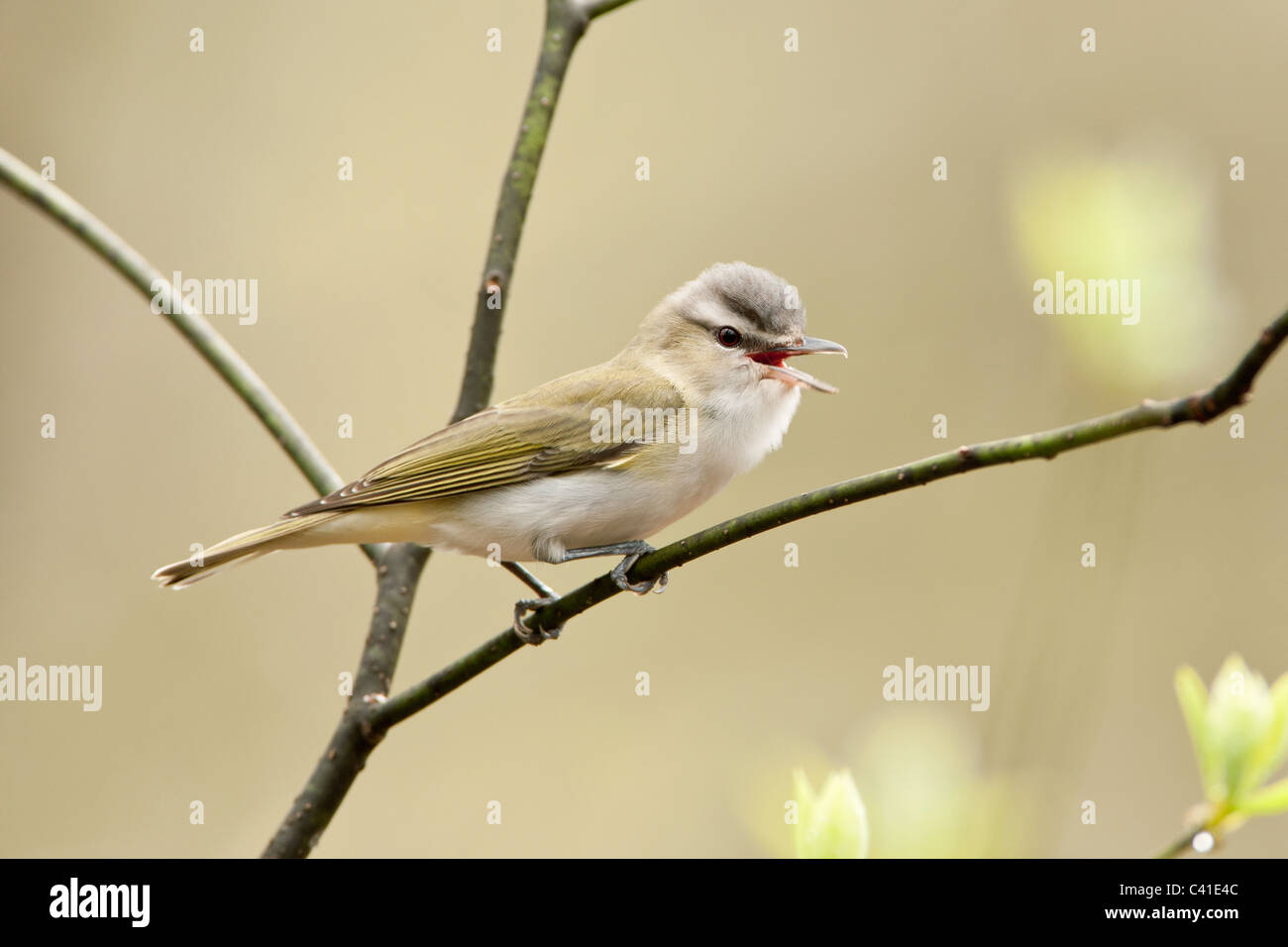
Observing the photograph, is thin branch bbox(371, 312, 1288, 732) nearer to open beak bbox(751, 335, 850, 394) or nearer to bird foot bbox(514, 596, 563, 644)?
bird foot bbox(514, 596, 563, 644)

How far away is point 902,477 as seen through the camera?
128 centimetres

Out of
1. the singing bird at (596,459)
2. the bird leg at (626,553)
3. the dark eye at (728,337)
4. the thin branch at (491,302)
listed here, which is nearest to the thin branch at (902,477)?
the thin branch at (491,302)

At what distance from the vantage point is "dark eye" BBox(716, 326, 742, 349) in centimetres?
311

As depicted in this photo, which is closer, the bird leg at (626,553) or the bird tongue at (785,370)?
the bird leg at (626,553)

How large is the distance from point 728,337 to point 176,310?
1386mm

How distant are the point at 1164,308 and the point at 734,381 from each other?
1657 millimetres

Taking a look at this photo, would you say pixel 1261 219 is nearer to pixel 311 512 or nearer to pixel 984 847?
pixel 311 512

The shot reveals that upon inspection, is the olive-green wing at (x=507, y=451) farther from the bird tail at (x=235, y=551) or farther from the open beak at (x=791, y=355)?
the open beak at (x=791, y=355)

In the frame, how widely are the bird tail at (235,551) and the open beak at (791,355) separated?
1049mm

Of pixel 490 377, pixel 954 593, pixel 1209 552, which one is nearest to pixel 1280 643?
pixel 1209 552

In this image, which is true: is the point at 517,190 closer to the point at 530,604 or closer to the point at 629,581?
the point at 629,581

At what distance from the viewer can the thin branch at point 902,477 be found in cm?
102

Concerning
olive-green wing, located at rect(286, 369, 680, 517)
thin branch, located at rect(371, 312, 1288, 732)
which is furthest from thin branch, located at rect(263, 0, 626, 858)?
olive-green wing, located at rect(286, 369, 680, 517)

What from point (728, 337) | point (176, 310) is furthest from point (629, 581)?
point (728, 337)
